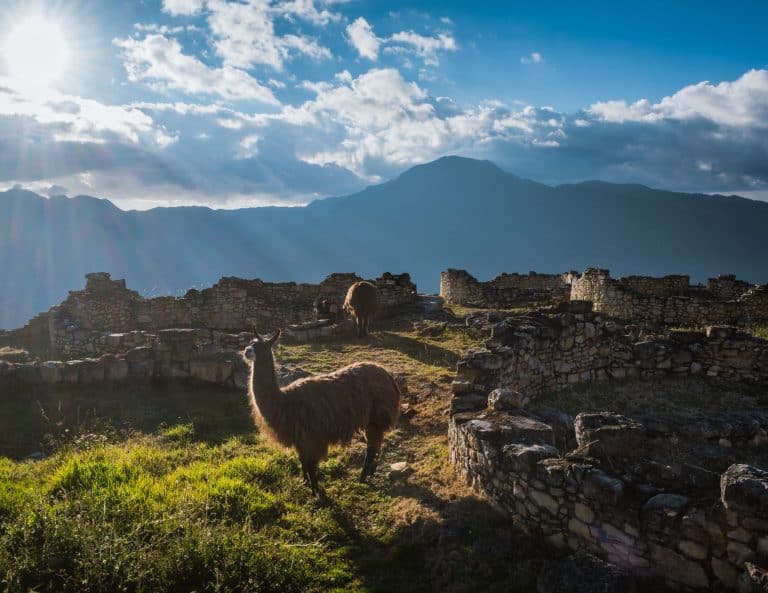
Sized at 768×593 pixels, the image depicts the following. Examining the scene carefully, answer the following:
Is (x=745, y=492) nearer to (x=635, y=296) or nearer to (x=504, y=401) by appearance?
(x=504, y=401)

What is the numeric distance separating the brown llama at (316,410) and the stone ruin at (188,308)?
52.8ft

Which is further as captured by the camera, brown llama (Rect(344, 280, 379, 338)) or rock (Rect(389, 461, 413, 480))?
brown llama (Rect(344, 280, 379, 338))

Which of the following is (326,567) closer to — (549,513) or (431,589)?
(431,589)

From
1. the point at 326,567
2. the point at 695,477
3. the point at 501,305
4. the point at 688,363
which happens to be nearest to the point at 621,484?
the point at 695,477

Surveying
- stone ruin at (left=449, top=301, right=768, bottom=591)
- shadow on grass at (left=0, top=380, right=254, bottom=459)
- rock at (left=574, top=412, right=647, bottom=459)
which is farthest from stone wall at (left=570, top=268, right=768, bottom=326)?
shadow on grass at (left=0, top=380, right=254, bottom=459)

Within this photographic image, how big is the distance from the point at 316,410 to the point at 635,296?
2067cm

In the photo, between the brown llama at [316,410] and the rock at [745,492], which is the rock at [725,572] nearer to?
the rock at [745,492]

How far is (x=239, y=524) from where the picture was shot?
20.2ft

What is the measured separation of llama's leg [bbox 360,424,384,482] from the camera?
26.5ft

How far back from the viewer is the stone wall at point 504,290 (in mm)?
28312

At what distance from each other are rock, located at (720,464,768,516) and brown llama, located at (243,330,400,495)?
193 inches

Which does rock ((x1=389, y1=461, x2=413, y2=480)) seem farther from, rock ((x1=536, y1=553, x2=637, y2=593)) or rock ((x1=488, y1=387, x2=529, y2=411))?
rock ((x1=536, y1=553, x2=637, y2=593))

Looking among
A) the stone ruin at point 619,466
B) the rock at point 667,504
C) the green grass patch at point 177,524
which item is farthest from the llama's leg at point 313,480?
the rock at point 667,504

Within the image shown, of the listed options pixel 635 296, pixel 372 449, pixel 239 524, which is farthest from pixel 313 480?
pixel 635 296
